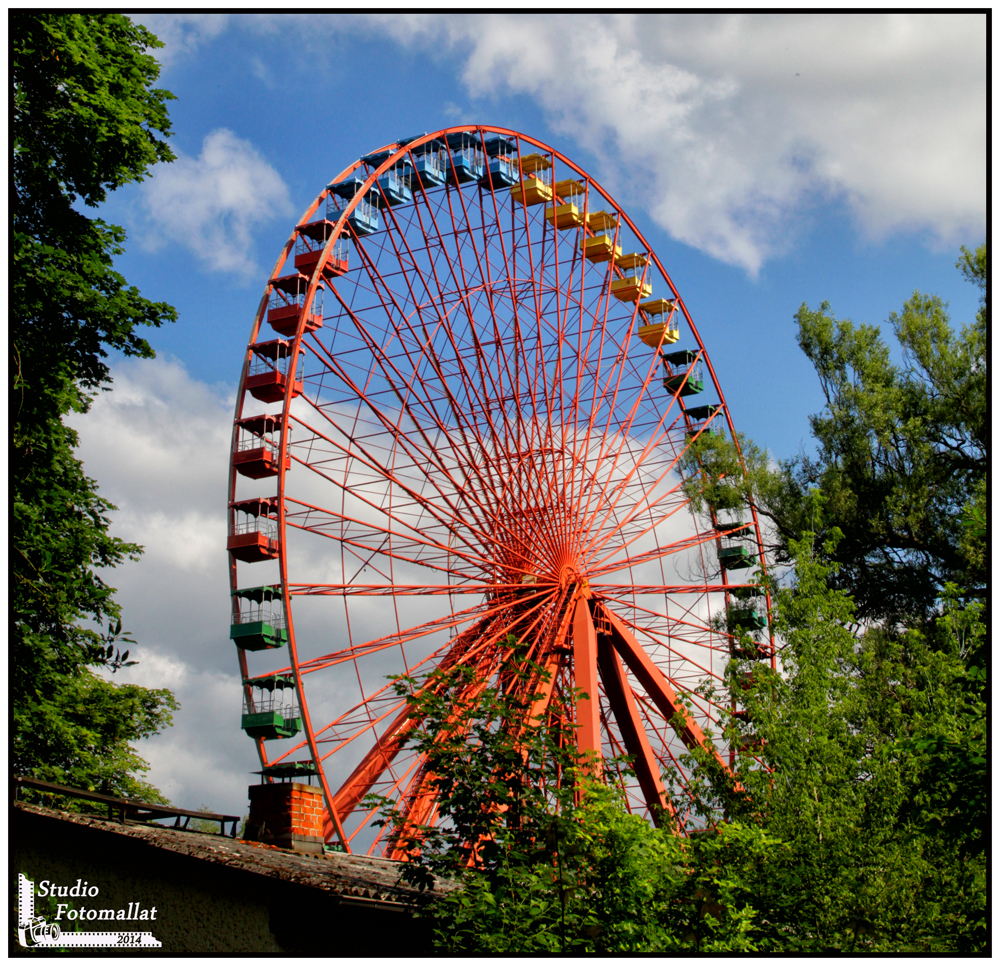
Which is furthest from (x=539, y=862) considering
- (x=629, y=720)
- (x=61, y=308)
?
(x=629, y=720)

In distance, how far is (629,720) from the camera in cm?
1775

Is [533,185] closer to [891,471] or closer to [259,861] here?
[891,471]

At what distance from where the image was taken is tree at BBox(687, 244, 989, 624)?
17.5 metres

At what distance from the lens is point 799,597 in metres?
11.2

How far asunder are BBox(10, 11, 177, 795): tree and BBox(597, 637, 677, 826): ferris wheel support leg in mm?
8155

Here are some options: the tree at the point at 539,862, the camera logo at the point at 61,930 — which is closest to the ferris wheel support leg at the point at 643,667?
the tree at the point at 539,862

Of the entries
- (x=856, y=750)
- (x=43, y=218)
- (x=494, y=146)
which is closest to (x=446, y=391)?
(x=494, y=146)

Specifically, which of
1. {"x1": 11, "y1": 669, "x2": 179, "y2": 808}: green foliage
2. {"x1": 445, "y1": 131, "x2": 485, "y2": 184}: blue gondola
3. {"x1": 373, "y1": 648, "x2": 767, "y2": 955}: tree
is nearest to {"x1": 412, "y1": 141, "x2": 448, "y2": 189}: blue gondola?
{"x1": 445, "y1": 131, "x2": 485, "y2": 184}: blue gondola

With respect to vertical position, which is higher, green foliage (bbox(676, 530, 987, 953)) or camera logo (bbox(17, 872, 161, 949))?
green foliage (bbox(676, 530, 987, 953))

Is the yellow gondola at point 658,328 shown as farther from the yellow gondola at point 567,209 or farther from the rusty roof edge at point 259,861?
the rusty roof edge at point 259,861

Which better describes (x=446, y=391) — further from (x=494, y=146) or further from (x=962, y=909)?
(x=962, y=909)

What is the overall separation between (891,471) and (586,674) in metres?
6.32

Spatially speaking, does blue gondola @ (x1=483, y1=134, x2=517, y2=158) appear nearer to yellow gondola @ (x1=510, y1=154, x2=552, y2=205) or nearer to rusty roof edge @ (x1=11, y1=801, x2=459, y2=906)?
yellow gondola @ (x1=510, y1=154, x2=552, y2=205)

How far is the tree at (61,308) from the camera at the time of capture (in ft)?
38.7
